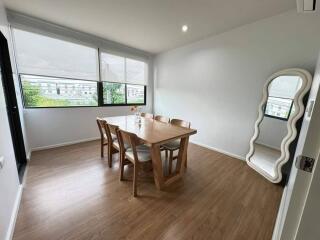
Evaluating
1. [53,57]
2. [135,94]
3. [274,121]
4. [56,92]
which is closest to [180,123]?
[274,121]

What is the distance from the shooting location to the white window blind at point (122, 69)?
3.67m

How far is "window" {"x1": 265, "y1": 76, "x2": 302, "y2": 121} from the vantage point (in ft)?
6.98

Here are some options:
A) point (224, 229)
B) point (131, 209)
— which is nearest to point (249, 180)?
point (224, 229)

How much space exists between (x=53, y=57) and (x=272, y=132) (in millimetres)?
4365

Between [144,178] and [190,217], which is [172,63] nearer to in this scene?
[144,178]

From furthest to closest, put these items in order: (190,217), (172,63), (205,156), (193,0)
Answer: (172,63)
(205,156)
(193,0)
(190,217)

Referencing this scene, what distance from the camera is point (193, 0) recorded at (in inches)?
77.4

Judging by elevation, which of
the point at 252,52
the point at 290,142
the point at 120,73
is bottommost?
the point at 290,142

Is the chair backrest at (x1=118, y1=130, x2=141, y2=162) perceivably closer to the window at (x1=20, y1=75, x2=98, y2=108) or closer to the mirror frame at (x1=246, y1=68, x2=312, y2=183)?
the mirror frame at (x1=246, y1=68, x2=312, y2=183)

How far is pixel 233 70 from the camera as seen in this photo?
2.87 metres

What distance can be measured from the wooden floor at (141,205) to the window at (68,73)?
4.69 feet

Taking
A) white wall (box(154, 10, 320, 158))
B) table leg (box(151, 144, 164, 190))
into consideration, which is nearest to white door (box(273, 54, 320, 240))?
table leg (box(151, 144, 164, 190))

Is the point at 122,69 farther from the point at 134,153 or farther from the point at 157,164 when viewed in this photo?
the point at 157,164

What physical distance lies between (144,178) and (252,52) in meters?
2.91
